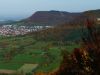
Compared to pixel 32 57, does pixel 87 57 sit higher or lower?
higher

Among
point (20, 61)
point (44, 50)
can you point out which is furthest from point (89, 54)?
point (44, 50)

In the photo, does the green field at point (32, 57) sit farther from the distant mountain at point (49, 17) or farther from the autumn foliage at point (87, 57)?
the distant mountain at point (49, 17)

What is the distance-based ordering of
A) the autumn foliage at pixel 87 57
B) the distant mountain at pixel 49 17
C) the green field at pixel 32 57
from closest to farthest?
the autumn foliage at pixel 87 57 < the green field at pixel 32 57 < the distant mountain at pixel 49 17

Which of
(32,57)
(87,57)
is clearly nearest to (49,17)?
(32,57)

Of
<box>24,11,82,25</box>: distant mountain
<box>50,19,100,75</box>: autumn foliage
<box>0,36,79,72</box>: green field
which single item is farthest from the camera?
<box>24,11,82,25</box>: distant mountain

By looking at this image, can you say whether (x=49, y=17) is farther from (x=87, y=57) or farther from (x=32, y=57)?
(x=87, y=57)

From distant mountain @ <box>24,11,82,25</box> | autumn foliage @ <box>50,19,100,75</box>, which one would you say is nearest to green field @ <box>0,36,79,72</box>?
autumn foliage @ <box>50,19,100,75</box>

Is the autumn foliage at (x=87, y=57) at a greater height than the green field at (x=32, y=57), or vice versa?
the autumn foliage at (x=87, y=57)

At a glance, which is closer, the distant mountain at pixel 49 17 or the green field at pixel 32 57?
the green field at pixel 32 57

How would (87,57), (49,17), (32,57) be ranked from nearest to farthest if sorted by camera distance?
(87,57), (32,57), (49,17)

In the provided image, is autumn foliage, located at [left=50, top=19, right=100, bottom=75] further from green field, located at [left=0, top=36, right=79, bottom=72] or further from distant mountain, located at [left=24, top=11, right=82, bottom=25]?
distant mountain, located at [left=24, top=11, right=82, bottom=25]

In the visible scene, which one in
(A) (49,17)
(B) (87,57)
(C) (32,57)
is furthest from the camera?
(A) (49,17)

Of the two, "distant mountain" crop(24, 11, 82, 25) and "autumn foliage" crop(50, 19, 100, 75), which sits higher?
"autumn foliage" crop(50, 19, 100, 75)

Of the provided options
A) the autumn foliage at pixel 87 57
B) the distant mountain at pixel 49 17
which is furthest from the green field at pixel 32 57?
the distant mountain at pixel 49 17
